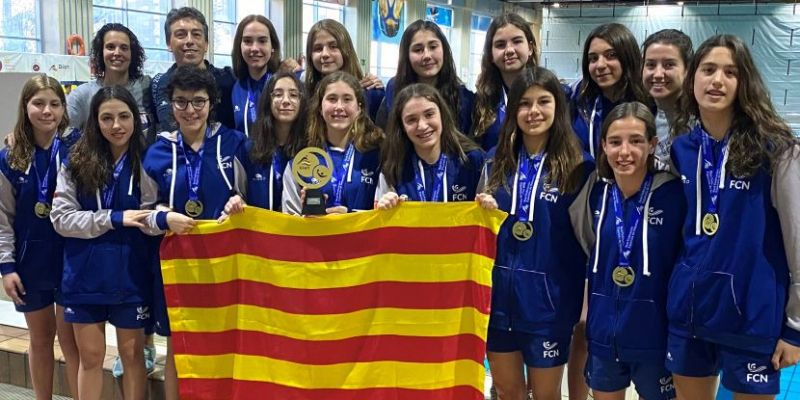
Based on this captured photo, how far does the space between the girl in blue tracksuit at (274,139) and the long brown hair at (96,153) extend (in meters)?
0.48

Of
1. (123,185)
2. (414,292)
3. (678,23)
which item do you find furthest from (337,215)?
(678,23)

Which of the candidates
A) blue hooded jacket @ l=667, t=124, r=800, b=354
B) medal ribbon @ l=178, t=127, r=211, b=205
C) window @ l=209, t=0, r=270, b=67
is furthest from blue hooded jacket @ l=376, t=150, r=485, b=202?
window @ l=209, t=0, r=270, b=67

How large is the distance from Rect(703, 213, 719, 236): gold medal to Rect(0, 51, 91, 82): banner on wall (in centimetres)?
981

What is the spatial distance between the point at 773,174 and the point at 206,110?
7.12ft

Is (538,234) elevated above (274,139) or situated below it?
below

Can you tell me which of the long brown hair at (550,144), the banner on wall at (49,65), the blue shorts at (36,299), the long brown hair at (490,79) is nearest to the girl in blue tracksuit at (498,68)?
the long brown hair at (490,79)

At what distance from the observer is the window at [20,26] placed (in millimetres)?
11375

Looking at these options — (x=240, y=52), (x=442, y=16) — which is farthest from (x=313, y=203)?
(x=442, y=16)

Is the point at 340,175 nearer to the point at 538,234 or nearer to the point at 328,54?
the point at 328,54

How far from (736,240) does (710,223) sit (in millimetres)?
90

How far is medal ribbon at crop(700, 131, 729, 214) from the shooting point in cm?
213

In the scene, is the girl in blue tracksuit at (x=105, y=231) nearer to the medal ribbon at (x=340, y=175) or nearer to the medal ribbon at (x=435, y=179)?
the medal ribbon at (x=340, y=175)

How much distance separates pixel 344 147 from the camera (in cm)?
295

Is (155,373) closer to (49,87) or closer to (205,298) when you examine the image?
(205,298)
